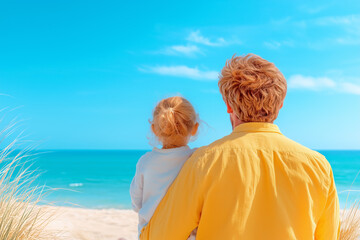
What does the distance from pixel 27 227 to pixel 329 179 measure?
6.82 ft

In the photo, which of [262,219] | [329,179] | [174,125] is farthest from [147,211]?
[329,179]

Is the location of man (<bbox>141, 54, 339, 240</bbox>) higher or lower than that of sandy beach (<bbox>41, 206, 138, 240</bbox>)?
higher

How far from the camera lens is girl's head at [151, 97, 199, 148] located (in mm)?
1872

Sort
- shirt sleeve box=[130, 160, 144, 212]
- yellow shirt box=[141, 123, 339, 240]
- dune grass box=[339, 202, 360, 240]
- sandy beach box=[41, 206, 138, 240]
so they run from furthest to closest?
1. sandy beach box=[41, 206, 138, 240]
2. dune grass box=[339, 202, 360, 240]
3. shirt sleeve box=[130, 160, 144, 212]
4. yellow shirt box=[141, 123, 339, 240]

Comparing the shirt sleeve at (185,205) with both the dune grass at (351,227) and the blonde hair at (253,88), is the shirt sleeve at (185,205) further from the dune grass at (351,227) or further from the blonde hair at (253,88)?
the dune grass at (351,227)

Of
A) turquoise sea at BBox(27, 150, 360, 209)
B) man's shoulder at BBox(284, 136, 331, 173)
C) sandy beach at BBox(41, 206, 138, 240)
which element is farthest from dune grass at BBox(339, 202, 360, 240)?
sandy beach at BBox(41, 206, 138, 240)

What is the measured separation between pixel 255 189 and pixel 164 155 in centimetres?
63

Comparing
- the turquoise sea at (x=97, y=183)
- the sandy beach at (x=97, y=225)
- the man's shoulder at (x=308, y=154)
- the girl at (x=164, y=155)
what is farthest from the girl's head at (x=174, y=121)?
the sandy beach at (x=97, y=225)

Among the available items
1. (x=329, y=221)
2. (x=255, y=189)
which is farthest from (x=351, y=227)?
(x=255, y=189)

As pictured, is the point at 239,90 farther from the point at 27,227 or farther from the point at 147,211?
the point at 27,227

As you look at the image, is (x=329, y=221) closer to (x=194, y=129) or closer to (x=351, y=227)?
(x=194, y=129)

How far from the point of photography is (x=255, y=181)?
4.39 ft

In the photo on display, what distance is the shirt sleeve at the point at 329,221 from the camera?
1427mm

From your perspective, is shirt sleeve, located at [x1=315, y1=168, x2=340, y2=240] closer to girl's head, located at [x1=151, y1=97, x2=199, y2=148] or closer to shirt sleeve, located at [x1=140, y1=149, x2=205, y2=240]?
shirt sleeve, located at [x1=140, y1=149, x2=205, y2=240]
